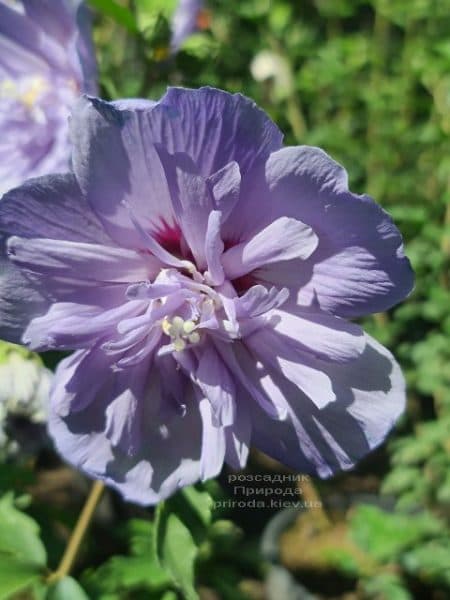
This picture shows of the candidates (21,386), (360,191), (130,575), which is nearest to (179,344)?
(21,386)

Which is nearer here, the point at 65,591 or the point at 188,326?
the point at 188,326

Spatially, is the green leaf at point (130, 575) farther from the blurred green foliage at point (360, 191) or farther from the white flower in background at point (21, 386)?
the white flower in background at point (21, 386)

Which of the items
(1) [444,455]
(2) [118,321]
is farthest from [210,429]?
(1) [444,455]

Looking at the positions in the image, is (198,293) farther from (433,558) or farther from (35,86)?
(433,558)

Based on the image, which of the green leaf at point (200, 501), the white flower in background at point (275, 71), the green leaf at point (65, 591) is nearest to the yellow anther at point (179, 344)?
the green leaf at point (200, 501)

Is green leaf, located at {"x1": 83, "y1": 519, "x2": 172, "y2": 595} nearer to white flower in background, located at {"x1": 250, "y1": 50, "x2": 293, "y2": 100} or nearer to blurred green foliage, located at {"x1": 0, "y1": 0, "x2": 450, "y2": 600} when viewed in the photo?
blurred green foliage, located at {"x1": 0, "y1": 0, "x2": 450, "y2": 600}

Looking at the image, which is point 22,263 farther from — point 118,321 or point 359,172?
point 359,172

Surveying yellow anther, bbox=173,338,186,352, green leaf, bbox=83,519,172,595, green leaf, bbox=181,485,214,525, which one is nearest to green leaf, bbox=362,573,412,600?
green leaf, bbox=83,519,172,595
